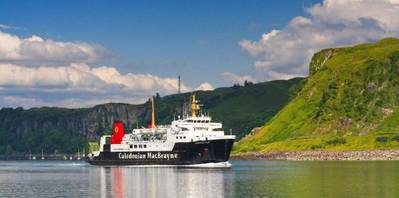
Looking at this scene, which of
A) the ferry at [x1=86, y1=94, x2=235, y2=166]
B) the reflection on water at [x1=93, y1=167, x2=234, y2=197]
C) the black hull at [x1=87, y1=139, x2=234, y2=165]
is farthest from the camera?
the ferry at [x1=86, y1=94, x2=235, y2=166]

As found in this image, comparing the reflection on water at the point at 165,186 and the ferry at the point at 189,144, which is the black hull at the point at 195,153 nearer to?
the ferry at the point at 189,144

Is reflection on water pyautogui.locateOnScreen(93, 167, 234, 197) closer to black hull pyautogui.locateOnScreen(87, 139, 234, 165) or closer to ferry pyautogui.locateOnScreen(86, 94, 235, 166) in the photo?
black hull pyautogui.locateOnScreen(87, 139, 234, 165)

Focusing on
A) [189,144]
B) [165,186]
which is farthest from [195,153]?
[165,186]

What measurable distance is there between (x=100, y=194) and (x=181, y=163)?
80.2 m

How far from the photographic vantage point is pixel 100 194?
10756 cm

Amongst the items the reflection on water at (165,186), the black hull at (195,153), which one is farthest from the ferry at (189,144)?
the reflection on water at (165,186)

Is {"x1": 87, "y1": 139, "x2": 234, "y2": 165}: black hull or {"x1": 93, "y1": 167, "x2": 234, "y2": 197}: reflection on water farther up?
{"x1": 87, "y1": 139, "x2": 234, "y2": 165}: black hull

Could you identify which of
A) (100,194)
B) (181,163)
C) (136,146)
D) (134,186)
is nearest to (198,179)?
(134,186)

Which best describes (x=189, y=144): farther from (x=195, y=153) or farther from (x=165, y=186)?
(x=165, y=186)

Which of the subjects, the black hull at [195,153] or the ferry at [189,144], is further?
the ferry at [189,144]

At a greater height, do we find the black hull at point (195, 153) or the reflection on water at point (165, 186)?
the black hull at point (195, 153)

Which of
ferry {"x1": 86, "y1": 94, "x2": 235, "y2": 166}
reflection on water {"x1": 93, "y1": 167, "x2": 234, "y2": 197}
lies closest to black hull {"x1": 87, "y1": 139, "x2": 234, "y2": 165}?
ferry {"x1": 86, "y1": 94, "x2": 235, "y2": 166}

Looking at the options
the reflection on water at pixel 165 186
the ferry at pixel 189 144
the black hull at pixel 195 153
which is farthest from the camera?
the ferry at pixel 189 144

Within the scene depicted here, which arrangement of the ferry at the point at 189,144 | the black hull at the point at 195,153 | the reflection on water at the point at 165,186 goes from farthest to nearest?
the ferry at the point at 189,144, the black hull at the point at 195,153, the reflection on water at the point at 165,186
